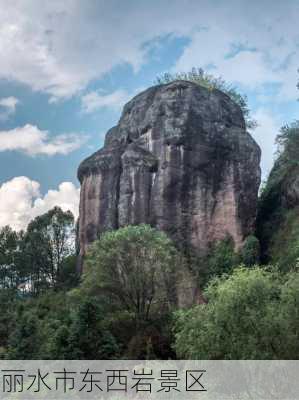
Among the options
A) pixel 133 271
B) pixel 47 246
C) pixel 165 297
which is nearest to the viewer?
pixel 133 271

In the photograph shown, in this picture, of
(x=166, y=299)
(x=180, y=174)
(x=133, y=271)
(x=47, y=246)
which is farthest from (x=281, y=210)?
(x=47, y=246)

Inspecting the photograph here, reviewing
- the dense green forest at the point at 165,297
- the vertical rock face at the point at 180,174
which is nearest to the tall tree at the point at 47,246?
the dense green forest at the point at 165,297

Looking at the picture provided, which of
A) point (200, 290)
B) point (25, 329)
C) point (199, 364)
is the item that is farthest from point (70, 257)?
point (199, 364)

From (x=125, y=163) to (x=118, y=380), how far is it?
23867 mm

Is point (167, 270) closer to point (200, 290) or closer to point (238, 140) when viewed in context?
point (200, 290)

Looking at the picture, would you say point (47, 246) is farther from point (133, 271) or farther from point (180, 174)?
point (133, 271)

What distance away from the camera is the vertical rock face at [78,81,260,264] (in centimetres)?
3928

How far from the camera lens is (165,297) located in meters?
31.4

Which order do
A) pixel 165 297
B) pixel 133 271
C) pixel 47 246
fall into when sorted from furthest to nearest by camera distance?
pixel 47 246 → pixel 165 297 → pixel 133 271

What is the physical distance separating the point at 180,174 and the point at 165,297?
39.9 feet

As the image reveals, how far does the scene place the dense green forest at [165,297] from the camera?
609 inches

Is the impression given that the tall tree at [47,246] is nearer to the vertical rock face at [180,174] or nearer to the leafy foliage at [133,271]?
the vertical rock face at [180,174]

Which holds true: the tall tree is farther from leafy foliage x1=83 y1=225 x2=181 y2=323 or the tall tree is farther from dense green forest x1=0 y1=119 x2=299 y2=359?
leafy foliage x1=83 y1=225 x2=181 y2=323

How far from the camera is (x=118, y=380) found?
20922mm
